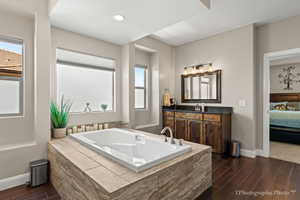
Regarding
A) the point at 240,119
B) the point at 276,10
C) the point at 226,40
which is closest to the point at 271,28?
the point at 276,10

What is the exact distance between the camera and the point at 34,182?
202cm

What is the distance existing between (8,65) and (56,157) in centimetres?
151

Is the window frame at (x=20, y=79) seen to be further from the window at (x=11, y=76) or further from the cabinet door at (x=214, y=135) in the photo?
the cabinet door at (x=214, y=135)

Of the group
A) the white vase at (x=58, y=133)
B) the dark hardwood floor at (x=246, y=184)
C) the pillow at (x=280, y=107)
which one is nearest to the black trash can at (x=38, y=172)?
the dark hardwood floor at (x=246, y=184)

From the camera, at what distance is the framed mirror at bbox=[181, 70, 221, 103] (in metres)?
3.60

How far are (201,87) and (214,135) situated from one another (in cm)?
130

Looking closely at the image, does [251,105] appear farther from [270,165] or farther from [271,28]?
[271,28]

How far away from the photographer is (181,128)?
3668 millimetres

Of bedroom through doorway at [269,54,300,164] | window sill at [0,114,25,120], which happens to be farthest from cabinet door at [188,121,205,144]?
window sill at [0,114,25,120]

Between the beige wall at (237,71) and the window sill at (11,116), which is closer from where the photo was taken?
the window sill at (11,116)

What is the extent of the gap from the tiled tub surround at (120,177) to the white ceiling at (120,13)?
6.15 feet

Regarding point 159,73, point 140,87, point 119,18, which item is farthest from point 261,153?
point 119,18

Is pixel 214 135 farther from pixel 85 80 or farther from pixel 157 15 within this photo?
pixel 85 80

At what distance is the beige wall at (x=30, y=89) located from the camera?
209cm
